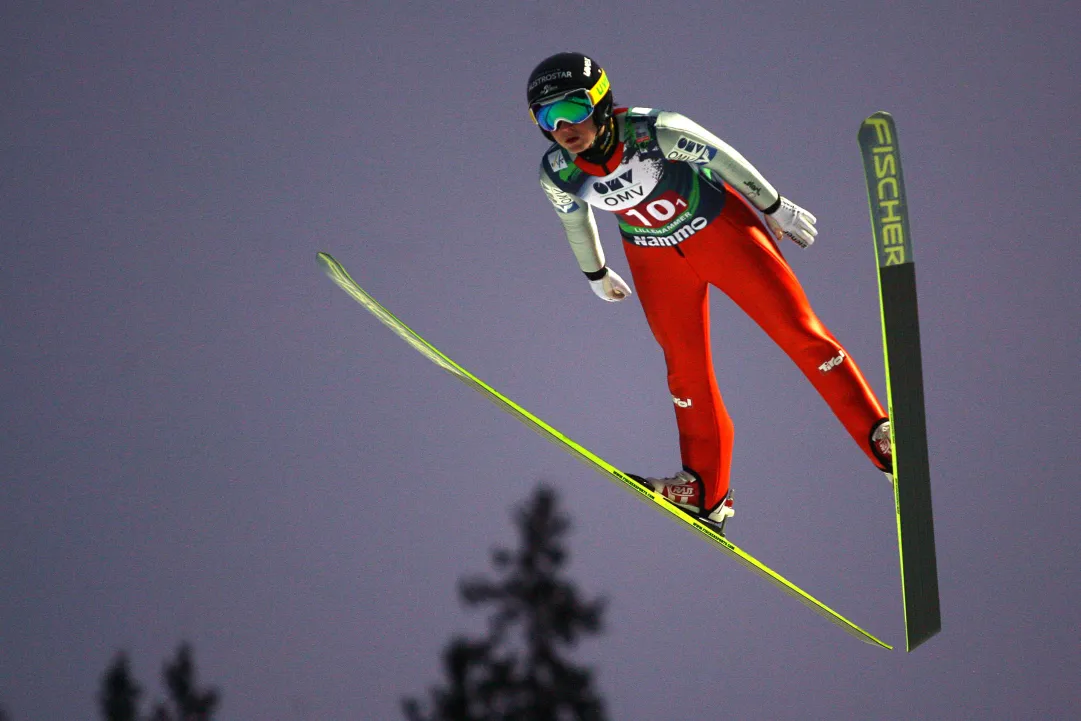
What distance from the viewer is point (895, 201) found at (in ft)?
9.32

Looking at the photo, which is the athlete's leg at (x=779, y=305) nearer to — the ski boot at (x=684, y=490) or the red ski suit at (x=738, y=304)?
the red ski suit at (x=738, y=304)

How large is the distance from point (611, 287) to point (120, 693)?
6.20m

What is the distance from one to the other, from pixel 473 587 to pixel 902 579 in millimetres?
5336

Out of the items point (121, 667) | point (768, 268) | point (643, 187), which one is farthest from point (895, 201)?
point (121, 667)

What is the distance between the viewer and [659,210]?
320 cm

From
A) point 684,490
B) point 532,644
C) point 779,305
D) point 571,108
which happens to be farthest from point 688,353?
point 532,644

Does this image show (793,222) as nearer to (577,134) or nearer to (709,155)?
(709,155)

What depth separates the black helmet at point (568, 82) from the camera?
3031mm

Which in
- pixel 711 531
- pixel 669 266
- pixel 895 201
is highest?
pixel 669 266

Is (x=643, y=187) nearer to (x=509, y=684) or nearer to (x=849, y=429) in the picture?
(x=849, y=429)

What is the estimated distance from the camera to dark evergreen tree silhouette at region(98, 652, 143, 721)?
8.03m

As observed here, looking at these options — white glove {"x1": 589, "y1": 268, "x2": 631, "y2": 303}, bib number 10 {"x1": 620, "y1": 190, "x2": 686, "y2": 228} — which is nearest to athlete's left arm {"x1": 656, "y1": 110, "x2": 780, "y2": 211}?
bib number 10 {"x1": 620, "y1": 190, "x2": 686, "y2": 228}

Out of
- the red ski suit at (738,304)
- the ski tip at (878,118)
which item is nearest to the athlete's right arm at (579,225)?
the red ski suit at (738,304)

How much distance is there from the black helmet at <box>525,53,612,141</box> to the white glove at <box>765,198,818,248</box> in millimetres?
553
